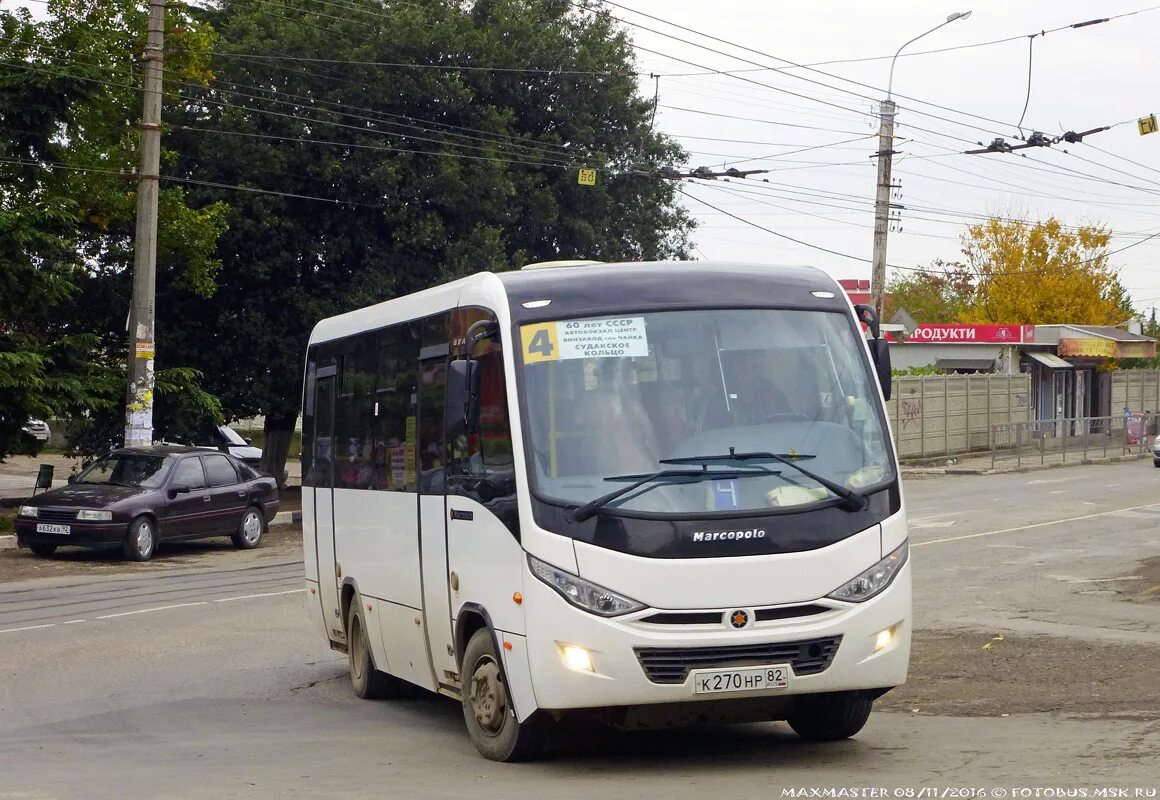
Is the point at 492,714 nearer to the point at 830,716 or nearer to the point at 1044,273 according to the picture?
the point at 830,716

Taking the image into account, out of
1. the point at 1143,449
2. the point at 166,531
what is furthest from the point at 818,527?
the point at 1143,449

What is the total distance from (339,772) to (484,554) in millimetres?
1296

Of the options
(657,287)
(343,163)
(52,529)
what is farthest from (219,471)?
(657,287)

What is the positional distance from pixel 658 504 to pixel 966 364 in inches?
1892

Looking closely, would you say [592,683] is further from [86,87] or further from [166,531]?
[86,87]

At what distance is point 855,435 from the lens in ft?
26.7

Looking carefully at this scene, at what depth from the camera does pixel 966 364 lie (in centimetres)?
5391

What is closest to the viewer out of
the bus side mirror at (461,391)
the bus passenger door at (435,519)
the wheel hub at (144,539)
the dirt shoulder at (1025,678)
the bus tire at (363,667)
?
the bus side mirror at (461,391)

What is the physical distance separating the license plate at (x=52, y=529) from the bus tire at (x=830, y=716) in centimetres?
1568

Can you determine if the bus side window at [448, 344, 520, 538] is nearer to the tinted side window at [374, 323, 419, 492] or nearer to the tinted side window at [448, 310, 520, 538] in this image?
the tinted side window at [448, 310, 520, 538]

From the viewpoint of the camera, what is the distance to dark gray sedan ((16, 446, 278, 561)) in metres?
22.1

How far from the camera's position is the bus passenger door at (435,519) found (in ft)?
29.2

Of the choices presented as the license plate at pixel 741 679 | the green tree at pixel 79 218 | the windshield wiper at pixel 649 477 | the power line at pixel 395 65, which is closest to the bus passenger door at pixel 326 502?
the windshield wiper at pixel 649 477
